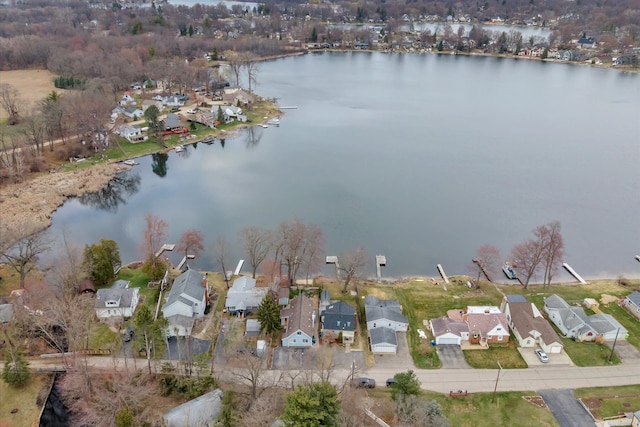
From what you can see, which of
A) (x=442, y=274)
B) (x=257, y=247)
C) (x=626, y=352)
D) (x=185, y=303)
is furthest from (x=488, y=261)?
(x=185, y=303)

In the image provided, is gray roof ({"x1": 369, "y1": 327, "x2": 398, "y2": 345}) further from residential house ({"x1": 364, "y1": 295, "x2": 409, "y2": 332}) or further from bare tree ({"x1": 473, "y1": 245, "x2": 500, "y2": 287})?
bare tree ({"x1": 473, "y1": 245, "x2": 500, "y2": 287})

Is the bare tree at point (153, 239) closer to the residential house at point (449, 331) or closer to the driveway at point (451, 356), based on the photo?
the residential house at point (449, 331)

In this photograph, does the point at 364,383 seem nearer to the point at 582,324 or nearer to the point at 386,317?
the point at 386,317

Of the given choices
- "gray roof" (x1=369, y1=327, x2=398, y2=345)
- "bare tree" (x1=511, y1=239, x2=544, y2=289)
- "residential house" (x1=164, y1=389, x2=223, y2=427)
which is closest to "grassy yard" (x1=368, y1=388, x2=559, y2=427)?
"gray roof" (x1=369, y1=327, x2=398, y2=345)

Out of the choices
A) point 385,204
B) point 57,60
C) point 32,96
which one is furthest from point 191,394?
point 57,60

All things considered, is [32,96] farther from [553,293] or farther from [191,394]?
[553,293]
